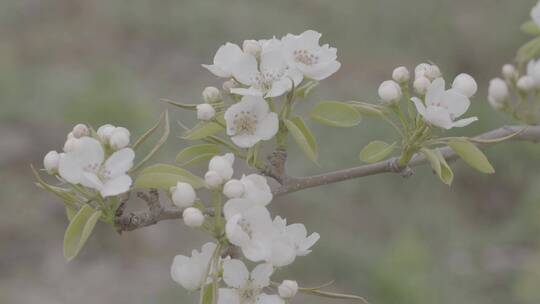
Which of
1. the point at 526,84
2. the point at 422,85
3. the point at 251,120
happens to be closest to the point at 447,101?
the point at 422,85

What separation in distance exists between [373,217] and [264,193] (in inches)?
174

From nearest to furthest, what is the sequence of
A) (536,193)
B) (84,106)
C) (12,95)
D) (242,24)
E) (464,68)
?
1. (536,193)
2. (84,106)
3. (12,95)
4. (464,68)
5. (242,24)

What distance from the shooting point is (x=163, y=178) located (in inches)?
61.6

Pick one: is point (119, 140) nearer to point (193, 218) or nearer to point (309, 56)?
point (193, 218)

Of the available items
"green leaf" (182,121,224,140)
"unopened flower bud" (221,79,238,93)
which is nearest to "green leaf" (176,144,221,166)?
"green leaf" (182,121,224,140)

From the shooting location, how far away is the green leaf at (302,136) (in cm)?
163

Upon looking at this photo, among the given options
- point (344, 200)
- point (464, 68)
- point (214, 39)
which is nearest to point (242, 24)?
point (214, 39)

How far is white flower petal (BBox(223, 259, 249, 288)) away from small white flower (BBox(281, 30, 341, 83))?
477 millimetres

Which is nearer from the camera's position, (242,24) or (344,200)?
(344,200)

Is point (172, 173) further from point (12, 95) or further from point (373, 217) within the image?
point (12, 95)

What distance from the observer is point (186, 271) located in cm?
161

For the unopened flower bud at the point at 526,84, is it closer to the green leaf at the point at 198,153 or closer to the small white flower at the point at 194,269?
the green leaf at the point at 198,153

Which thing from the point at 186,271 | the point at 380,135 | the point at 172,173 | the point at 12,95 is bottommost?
the point at 12,95

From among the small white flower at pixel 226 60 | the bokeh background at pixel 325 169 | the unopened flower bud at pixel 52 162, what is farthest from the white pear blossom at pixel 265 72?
the bokeh background at pixel 325 169
